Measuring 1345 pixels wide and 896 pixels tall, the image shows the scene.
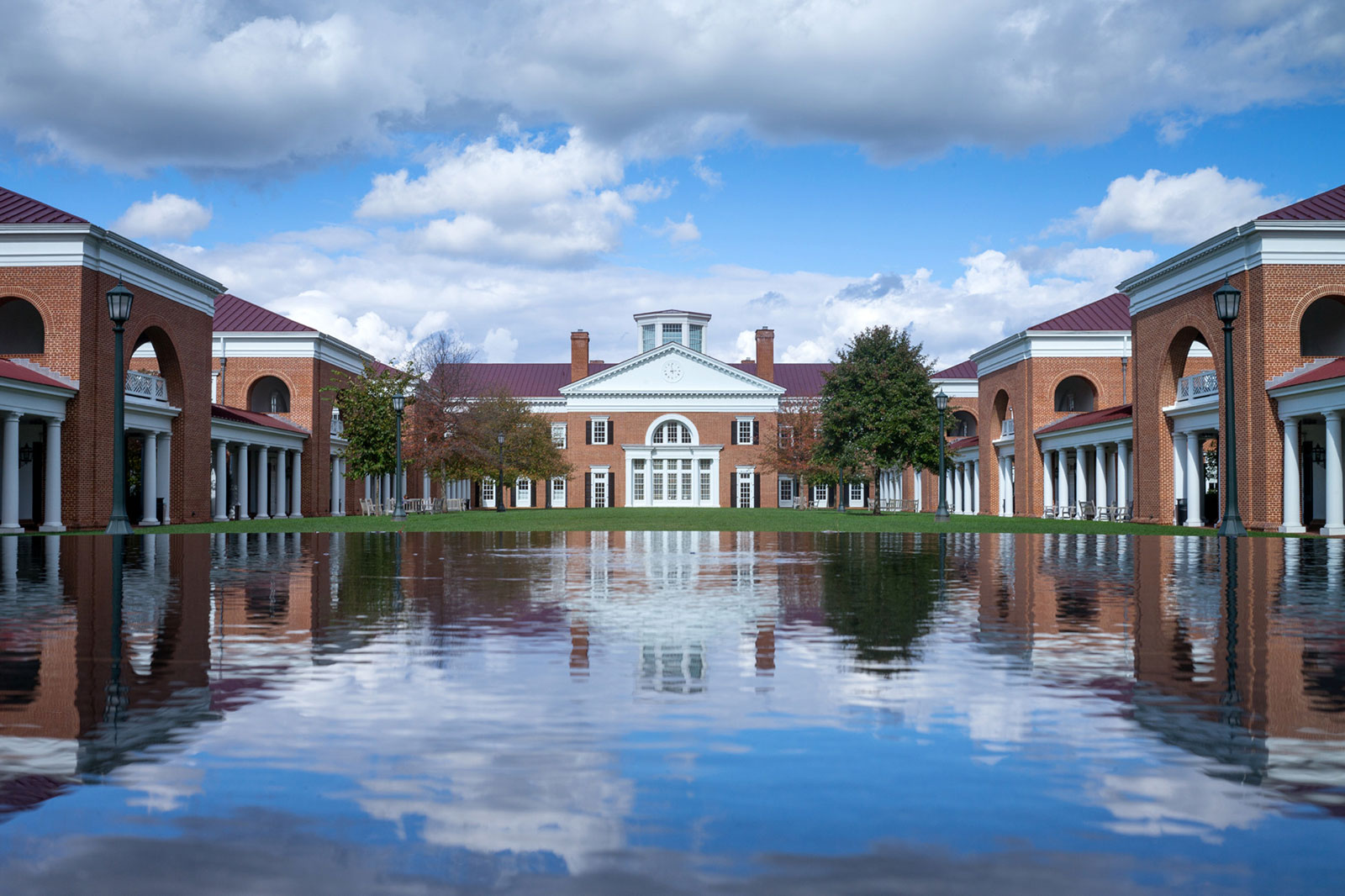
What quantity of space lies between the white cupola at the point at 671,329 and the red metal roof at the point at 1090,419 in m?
36.4

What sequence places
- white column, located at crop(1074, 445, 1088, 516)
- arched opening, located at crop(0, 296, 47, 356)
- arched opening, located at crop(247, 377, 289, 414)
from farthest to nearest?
arched opening, located at crop(247, 377, 289, 414) < white column, located at crop(1074, 445, 1088, 516) < arched opening, located at crop(0, 296, 47, 356)

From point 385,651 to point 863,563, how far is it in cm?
1084

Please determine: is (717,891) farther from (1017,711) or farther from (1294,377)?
(1294,377)

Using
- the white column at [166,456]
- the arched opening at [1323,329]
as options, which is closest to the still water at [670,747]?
the arched opening at [1323,329]

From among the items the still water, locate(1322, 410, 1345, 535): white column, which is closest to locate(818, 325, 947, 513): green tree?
locate(1322, 410, 1345, 535): white column

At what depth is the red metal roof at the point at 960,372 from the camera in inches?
3351

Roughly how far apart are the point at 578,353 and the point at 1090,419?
158ft

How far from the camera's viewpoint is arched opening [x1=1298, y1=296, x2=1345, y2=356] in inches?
1501

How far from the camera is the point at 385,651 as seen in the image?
23.2ft

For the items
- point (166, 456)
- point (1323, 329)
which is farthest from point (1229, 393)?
point (166, 456)

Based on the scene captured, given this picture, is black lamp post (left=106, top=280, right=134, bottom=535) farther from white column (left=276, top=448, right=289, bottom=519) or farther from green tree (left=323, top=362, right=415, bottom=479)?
green tree (left=323, top=362, right=415, bottom=479)

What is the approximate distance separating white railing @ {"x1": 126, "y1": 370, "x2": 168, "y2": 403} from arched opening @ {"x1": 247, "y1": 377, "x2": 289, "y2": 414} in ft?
65.2

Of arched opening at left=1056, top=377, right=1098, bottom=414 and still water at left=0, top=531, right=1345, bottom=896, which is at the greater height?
arched opening at left=1056, top=377, right=1098, bottom=414

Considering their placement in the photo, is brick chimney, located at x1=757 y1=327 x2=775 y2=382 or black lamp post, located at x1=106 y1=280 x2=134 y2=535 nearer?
black lamp post, located at x1=106 y1=280 x2=134 y2=535
